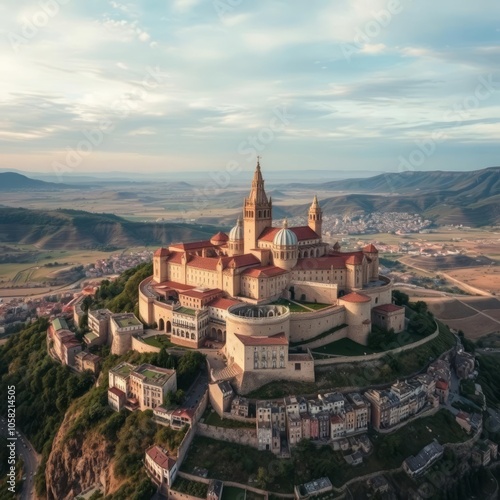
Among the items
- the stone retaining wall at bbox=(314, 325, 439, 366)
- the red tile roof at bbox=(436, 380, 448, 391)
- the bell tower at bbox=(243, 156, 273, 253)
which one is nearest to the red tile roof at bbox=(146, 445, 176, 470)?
the stone retaining wall at bbox=(314, 325, 439, 366)

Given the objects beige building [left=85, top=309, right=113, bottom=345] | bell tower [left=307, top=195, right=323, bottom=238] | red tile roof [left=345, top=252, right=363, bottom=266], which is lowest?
beige building [left=85, top=309, right=113, bottom=345]

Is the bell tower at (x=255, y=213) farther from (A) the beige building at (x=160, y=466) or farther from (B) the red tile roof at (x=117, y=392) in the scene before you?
(A) the beige building at (x=160, y=466)

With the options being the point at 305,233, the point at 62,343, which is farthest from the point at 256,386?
the point at 62,343

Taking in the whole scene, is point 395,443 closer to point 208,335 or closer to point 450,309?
point 208,335

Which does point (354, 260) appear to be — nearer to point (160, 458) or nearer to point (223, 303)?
point (223, 303)

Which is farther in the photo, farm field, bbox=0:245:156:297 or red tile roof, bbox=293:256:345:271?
farm field, bbox=0:245:156:297

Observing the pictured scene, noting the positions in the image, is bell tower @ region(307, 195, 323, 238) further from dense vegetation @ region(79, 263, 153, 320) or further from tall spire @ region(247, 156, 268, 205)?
dense vegetation @ region(79, 263, 153, 320)
